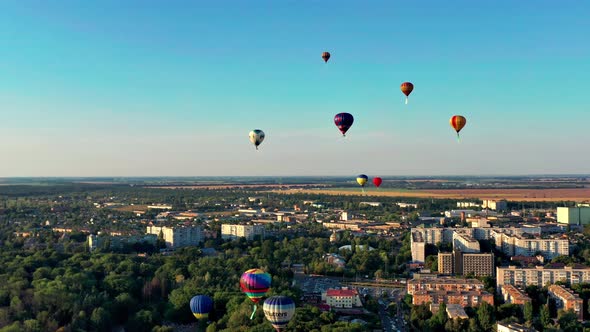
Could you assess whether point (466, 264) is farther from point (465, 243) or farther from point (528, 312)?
point (528, 312)

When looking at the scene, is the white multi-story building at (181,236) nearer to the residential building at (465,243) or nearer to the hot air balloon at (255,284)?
the residential building at (465,243)

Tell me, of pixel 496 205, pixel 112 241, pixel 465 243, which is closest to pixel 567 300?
pixel 465 243

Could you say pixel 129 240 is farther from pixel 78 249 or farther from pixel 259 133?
pixel 259 133

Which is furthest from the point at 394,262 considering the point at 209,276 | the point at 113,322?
the point at 113,322

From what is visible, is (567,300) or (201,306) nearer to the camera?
(201,306)

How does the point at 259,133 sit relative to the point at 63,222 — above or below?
above

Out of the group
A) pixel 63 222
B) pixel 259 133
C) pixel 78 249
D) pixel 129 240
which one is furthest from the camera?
pixel 63 222

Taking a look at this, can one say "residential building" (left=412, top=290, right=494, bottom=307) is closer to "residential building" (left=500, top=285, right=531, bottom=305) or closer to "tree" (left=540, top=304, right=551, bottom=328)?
"residential building" (left=500, top=285, right=531, bottom=305)
